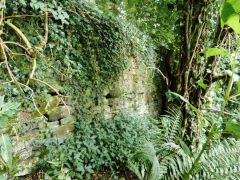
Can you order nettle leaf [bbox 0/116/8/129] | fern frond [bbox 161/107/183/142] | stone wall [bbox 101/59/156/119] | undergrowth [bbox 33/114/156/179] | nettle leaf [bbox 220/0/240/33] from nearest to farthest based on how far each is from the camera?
nettle leaf [bbox 220/0/240/33]
nettle leaf [bbox 0/116/8/129]
undergrowth [bbox 33/114/156/179]
fern frond [bbox 161/107/183/142]
stone wall [bbox 101/59/156/119]

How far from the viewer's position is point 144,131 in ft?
7.97

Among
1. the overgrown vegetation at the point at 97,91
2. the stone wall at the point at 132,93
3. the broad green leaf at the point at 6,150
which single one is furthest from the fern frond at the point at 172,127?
the broad green leaf at the point at 6,150

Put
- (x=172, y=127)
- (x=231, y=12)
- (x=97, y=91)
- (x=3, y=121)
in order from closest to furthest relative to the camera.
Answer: (x=231, y=12) < (x=3, y=121) < (x=172, y=127) < (x=97, y=91)

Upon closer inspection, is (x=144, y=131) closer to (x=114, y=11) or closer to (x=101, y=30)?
(x=101, y=30)

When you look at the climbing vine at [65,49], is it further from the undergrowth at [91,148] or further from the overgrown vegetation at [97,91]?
the undergrowth at [91,148]

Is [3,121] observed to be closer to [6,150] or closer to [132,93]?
[6,150]

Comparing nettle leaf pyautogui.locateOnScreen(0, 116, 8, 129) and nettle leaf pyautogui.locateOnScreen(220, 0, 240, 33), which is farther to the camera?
nettle leaf pyautogui.locateOnScreen(0, 116, 8, 129)

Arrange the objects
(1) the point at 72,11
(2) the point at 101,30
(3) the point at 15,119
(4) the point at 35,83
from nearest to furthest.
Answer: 1. (3) the point at 15,119
2. (4) the point at 35,83
3. (1) the point at 72,11
4. (2) the point at 101,30

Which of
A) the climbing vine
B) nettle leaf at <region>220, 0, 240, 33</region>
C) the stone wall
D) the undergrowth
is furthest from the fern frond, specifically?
nettle leaf at <region>220, 0, 240, 33</region>

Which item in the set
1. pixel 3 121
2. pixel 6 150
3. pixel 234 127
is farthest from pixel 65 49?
pixel 234 127

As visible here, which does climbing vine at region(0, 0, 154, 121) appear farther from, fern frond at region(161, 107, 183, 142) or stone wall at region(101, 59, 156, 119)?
fern frond at region(161, 107, 183, 142)

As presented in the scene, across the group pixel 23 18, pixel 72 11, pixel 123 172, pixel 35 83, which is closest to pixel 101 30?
pixel 72 11

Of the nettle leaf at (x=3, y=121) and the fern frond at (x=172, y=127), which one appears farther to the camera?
the fern frond at (x=172, y=127)

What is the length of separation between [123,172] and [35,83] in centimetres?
165
